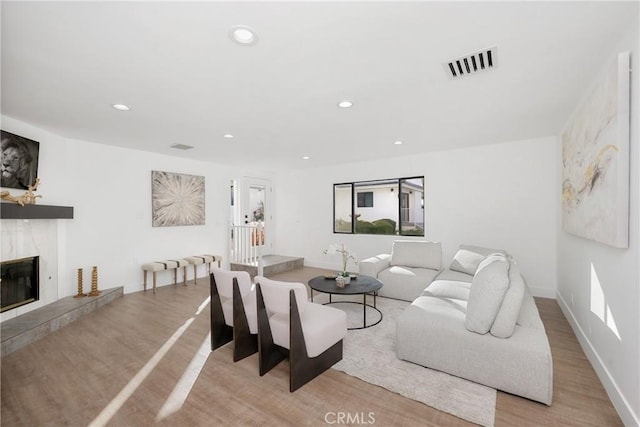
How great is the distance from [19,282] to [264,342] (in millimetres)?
3312

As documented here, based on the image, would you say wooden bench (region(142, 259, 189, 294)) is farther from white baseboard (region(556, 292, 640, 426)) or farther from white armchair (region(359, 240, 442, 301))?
white baseboard (region(556, 292, 640, 426))

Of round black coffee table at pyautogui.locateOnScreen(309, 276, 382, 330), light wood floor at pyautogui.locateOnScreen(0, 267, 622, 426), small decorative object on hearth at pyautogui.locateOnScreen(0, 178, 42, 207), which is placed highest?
small decorative object on hearth at pyautogui.locateOnScreen(0, 178, 42, 207)

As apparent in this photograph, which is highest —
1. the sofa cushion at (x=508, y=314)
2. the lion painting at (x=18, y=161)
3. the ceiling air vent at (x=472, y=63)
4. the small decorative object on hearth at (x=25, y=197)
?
the ceiling air vent at (x=472, y=63)

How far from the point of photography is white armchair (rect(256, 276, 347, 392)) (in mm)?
2094

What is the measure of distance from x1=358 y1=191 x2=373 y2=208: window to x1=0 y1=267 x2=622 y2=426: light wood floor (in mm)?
3971

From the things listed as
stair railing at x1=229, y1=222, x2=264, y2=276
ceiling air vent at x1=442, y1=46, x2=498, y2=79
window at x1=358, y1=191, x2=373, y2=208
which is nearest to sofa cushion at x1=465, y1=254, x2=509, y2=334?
ceiling air vent at x1=442, y1=46, x2=498, y2=79

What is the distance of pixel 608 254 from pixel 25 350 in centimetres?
530

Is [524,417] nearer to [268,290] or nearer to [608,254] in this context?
[608,254]

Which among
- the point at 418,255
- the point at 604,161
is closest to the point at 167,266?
the point at 418,255

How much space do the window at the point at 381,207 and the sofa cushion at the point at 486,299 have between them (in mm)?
3366

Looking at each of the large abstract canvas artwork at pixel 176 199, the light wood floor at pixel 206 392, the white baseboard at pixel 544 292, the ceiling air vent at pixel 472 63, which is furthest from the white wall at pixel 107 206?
the white baseboard at pixel 544 292

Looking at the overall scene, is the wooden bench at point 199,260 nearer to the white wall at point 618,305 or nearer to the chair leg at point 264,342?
the chair leg at point 264,342

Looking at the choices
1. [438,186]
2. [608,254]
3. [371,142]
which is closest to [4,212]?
[371,142]

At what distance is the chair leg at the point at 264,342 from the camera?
2.25 meters
